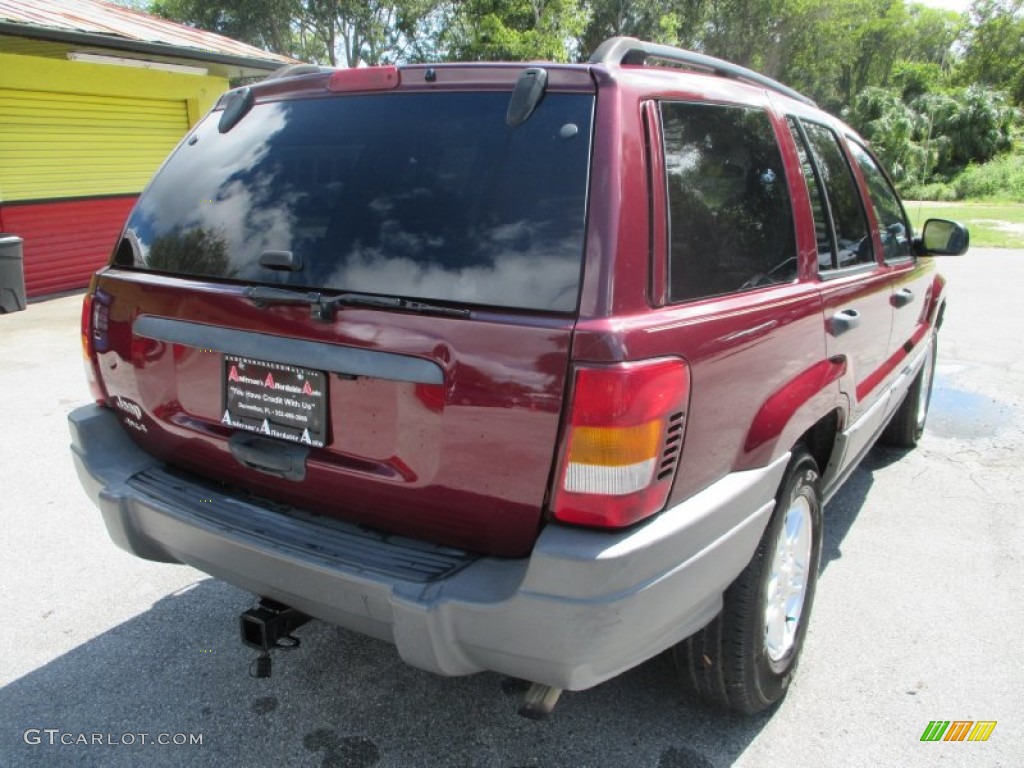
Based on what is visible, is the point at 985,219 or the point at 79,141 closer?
the point at 79,141

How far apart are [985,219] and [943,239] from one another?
21672 mm

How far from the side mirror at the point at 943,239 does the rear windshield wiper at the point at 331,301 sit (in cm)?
302

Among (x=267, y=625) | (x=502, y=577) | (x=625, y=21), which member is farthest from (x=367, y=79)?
(x=625, y=21)

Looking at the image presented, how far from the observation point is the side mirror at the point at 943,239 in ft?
12.8

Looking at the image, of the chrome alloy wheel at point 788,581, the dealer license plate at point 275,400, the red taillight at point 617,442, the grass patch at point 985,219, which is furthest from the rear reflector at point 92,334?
the grass patch at point 985,219

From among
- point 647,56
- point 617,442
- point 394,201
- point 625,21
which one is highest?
point 625,21

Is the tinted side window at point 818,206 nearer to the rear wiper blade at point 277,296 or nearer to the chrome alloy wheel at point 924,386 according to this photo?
the rear wiper blade at point 277,296

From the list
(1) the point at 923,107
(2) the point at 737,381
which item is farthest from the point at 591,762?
(1) the point at 923,107

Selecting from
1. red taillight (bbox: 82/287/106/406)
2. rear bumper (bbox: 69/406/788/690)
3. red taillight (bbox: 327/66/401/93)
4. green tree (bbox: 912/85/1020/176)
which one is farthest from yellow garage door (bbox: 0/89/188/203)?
green tree (bbox: 912/85/1020/176)

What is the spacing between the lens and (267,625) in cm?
222

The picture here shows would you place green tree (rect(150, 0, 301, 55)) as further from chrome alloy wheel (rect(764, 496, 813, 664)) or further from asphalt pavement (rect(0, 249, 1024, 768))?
chrome alloy wheel (rect(764, 496, 813, 664))

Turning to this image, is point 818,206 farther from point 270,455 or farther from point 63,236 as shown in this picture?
point 63,236

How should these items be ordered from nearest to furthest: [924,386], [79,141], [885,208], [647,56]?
[647,56]
[885,208]
[924,386]
[79,141]

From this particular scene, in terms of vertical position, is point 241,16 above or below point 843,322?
above
